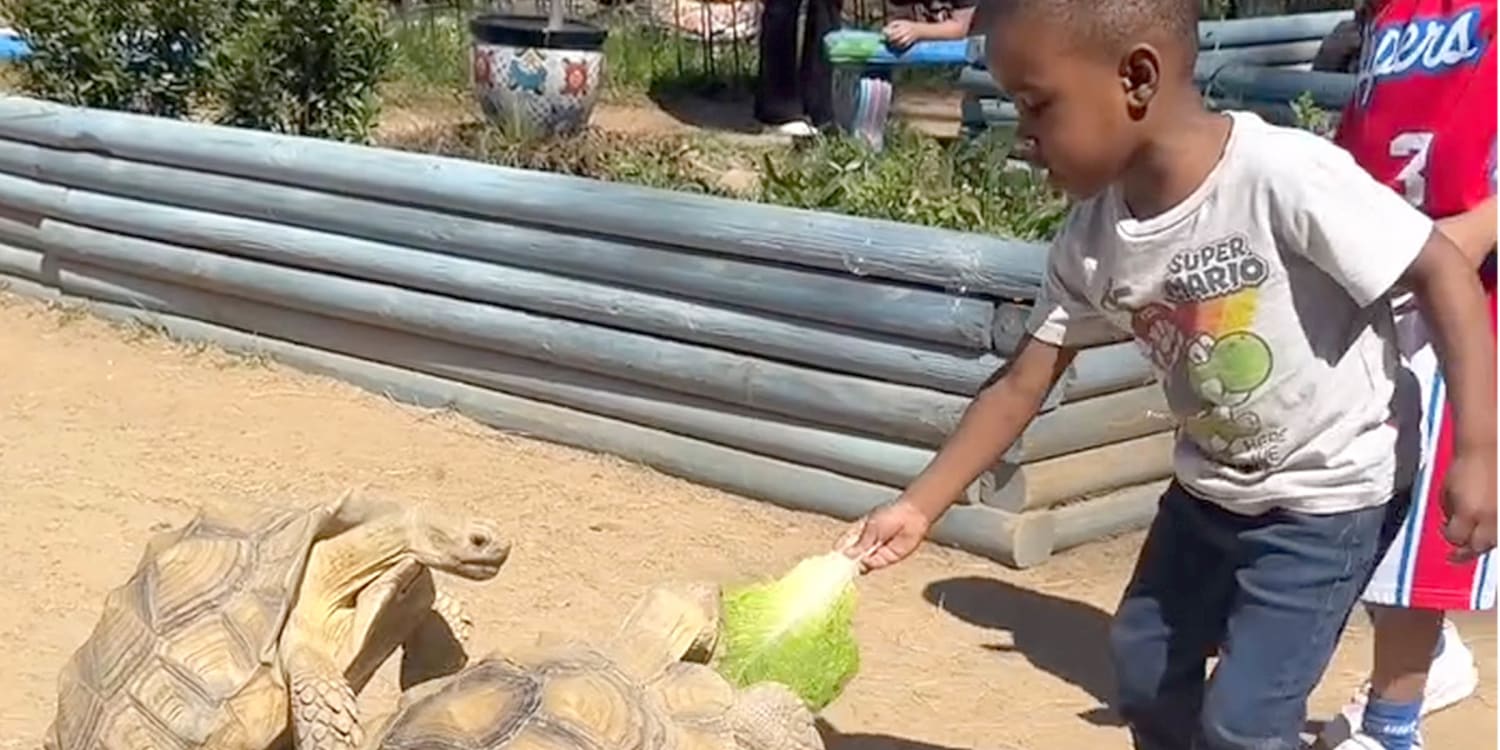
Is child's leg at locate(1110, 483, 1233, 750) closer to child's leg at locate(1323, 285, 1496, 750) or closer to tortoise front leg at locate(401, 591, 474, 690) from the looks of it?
child's leg at locate(1323, 285, 1496, 750)

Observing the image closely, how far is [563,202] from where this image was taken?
6.10 meters

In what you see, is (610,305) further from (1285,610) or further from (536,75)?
(536,75)

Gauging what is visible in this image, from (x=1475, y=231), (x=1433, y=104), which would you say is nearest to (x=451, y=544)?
(x=1475, y=231)

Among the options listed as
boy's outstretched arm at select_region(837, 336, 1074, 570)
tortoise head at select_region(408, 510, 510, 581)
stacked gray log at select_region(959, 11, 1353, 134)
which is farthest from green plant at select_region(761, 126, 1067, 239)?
tortoise head at select_region(408, 510, 510, 581)

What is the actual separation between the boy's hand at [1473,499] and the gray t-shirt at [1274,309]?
213 mm

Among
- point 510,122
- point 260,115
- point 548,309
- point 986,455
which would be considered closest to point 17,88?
point 260,115

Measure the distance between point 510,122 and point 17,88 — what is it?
201 centimetres

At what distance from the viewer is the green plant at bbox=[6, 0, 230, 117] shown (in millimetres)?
8008

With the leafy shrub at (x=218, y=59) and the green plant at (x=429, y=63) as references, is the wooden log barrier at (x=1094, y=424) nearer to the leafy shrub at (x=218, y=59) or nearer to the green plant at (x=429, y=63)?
the leafy shrub at (x=218, y=59)

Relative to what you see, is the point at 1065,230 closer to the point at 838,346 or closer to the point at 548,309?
the point at 838,346

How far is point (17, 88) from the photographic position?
8.74 meters

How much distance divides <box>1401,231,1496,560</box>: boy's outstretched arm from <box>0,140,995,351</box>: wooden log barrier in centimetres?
238

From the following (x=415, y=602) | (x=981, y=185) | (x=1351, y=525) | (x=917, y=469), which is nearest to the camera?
(x=1351, y=525)

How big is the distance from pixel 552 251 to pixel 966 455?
297 cm
